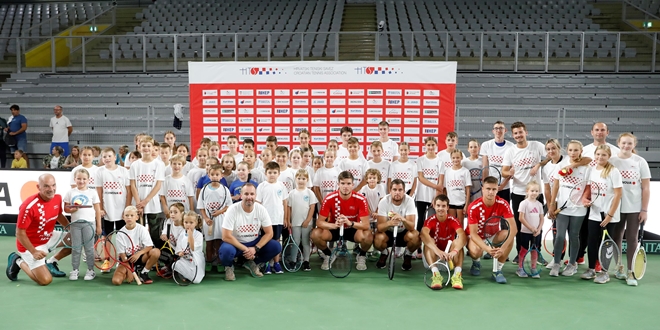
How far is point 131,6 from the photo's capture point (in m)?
26.4

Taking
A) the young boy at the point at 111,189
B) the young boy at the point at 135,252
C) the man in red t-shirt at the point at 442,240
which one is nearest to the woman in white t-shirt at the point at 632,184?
the man in red t-shirt at the point at 442,240

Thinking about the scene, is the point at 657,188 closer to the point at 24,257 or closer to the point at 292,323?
the point at 292,323

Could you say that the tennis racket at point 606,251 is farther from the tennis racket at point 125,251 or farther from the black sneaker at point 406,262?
the tennis racket at point 125,251

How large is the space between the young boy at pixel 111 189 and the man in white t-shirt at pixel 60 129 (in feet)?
25.9

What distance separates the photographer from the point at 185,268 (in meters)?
7.56

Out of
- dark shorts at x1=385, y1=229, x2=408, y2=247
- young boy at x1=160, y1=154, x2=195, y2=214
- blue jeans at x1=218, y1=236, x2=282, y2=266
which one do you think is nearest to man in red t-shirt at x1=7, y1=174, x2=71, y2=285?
young boy at x1=160, y1=154, x2=195, y2=214

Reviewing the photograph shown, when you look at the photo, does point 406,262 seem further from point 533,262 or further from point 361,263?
point 533,262

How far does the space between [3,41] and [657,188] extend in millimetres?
20557

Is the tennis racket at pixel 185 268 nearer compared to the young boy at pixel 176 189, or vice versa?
the tennis racket at pixel 185 268

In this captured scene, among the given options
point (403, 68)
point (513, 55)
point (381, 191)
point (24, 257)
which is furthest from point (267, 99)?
point (513, 55)

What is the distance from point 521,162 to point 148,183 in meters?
5.67

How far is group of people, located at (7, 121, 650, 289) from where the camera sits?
7.72 m

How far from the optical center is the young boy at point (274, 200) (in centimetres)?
826

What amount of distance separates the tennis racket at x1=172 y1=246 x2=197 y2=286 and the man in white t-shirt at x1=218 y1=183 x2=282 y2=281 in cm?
41
